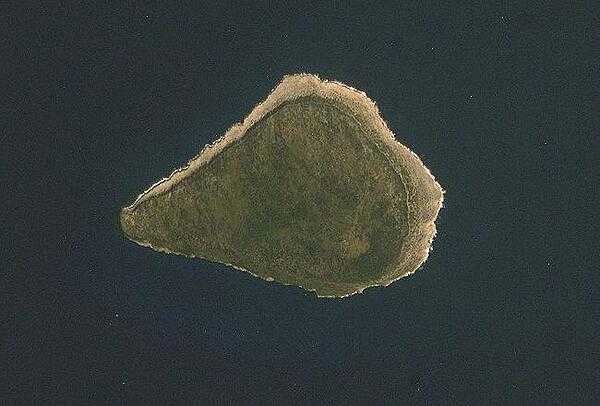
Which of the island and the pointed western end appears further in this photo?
the pointed western end

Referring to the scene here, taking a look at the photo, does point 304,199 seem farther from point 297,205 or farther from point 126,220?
point 126,220

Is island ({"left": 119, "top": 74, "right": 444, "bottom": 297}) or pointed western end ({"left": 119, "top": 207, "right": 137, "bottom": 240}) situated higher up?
island ({"left": 119, "top": 74, "right": 444, "bottom": 297})

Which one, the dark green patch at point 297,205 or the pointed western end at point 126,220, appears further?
the pointed western end at point 126,220

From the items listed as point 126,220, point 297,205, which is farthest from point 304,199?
point 126,220

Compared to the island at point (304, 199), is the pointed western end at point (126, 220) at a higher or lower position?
lower

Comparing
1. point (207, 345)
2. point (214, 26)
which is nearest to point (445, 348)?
point (207, 345)

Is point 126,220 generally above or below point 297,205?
below

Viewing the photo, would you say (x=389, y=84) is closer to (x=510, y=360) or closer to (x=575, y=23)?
(x=575, y=23)

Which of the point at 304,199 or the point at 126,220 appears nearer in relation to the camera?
the point at 304,199
